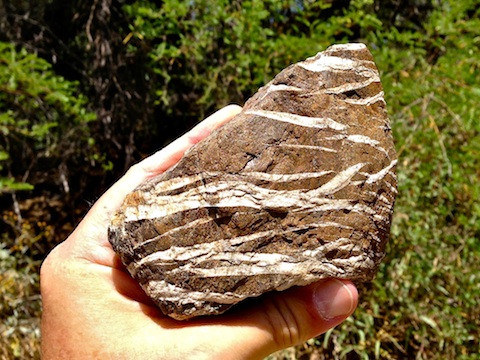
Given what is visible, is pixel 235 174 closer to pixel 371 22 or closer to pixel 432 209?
pixel 432 209

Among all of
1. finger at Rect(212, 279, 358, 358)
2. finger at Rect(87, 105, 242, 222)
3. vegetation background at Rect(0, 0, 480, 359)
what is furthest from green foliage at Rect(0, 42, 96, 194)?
finger at Rect(212, 279, 358, 358)

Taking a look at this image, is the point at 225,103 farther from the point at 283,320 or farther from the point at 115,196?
the point at 283,320

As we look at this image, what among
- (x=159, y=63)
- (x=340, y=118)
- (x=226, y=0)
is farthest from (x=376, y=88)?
(x=159, y=63)

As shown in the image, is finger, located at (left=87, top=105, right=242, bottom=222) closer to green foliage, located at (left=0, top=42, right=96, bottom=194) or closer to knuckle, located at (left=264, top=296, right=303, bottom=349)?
knuckle, located at (left=264, top=296, right=303, bottom=349)

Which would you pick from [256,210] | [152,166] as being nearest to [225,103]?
[152,166]

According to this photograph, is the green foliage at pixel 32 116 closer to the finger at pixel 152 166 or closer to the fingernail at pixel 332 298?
the finger at pixel 152 166
